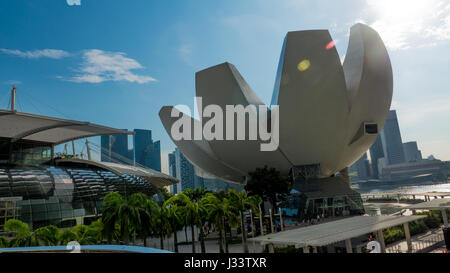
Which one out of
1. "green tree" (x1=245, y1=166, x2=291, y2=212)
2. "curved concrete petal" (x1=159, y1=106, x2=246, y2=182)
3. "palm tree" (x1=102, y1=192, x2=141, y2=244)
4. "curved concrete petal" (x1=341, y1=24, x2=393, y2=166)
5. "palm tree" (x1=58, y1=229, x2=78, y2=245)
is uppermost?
"curved concrete petal" (x1=341, y1=24, x2=393, y2=166)

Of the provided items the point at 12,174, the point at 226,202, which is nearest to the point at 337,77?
the point at 226,202

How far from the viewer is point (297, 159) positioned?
4375cm

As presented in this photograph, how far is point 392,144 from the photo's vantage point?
185 m

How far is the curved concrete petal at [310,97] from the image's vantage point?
34.7m

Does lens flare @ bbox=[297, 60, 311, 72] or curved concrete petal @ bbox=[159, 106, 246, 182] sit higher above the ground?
lens flare @ bbox=[297, 60, 311, 72]

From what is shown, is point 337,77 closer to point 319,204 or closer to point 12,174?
point 319,204

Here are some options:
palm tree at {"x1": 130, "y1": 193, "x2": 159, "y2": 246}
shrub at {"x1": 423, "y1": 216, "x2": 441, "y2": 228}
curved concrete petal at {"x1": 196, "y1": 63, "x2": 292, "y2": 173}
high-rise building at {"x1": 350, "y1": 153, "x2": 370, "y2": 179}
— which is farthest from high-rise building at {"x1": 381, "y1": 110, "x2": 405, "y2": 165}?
palm tree at {"x1": 130, "y1": 193, "x2": 159, "y2": 246}

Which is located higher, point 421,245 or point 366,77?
point 366,77

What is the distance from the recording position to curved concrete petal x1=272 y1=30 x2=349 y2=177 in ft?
114

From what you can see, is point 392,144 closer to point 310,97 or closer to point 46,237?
point 310,97

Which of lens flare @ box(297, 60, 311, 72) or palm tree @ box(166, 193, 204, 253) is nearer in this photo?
palm tree @ box(166, 193, 204, 253)

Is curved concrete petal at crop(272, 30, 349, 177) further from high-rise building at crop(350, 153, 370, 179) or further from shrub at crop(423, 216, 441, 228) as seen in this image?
high-rise building at crop(350, 153, 370, 179)

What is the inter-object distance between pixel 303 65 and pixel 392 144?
179 m

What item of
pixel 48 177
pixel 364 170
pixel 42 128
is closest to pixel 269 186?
pixel 48 177
